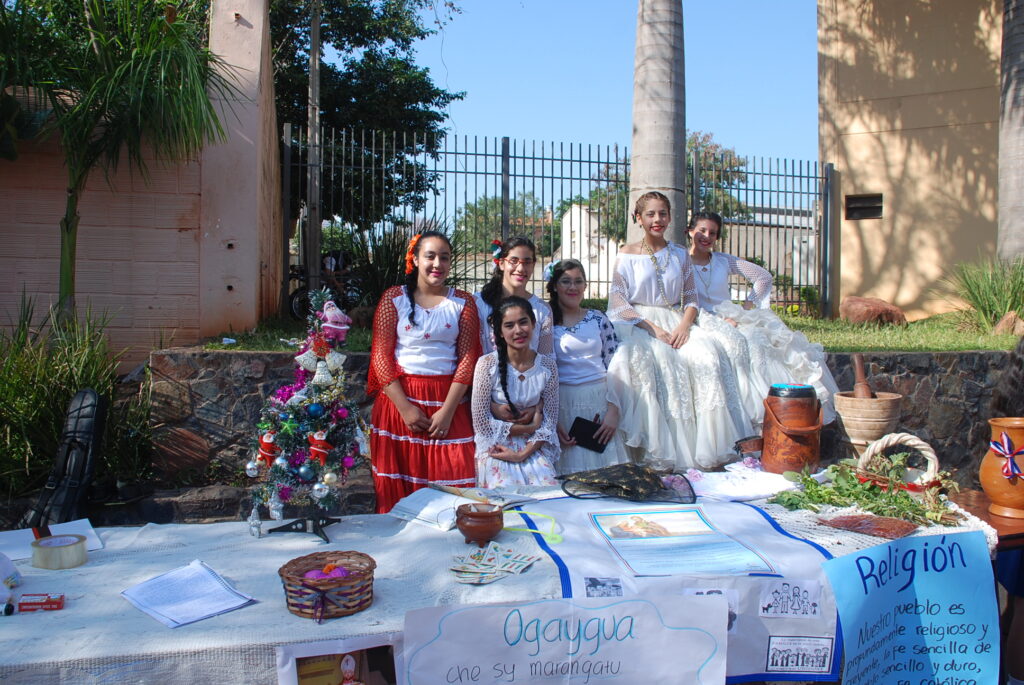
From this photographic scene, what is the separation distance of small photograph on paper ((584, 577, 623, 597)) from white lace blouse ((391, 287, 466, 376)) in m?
1.82

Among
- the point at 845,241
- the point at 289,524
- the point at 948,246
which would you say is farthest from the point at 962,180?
the point at 289,524

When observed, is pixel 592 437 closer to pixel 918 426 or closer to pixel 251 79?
pixel 918 426

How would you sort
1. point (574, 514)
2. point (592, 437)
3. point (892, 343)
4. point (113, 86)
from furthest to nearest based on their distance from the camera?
point (892, 343)
point (113, 86)
point (592, 437)
point (574, 514)

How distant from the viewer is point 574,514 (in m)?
2.80

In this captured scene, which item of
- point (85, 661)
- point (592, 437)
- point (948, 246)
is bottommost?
point (85, 661)

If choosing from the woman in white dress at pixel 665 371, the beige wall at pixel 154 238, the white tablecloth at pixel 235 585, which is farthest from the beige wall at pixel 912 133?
the white tablecloth at pixel 235 585

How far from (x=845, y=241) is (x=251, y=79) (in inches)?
360

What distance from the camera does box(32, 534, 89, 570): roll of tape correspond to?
2.35 m

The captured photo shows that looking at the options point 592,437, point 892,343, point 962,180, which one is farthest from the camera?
point 962,180

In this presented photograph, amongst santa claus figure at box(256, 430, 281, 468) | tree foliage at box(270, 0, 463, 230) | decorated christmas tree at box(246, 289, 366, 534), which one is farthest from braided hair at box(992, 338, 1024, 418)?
tree foliage at box(270, 0, 463, 230)

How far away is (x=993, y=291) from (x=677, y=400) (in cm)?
625

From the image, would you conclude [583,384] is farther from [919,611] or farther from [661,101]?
[661,101]

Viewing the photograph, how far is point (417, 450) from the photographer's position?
383 cm

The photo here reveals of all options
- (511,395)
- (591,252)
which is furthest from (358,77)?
(511,395)
